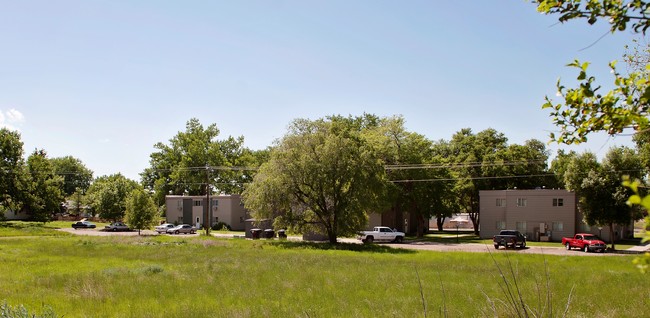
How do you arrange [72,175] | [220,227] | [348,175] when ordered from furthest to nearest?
Answer: [72,175], [220,227], [348,175]

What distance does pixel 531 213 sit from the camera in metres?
60.1

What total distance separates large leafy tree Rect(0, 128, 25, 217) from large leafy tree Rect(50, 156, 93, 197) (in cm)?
7898

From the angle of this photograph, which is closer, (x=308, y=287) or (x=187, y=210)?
(x=308, y=287)

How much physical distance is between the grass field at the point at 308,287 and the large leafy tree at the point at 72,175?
14391 centimetres

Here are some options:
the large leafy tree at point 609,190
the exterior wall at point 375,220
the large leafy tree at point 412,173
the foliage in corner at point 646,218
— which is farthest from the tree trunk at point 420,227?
the foliage in corner at point 646,218

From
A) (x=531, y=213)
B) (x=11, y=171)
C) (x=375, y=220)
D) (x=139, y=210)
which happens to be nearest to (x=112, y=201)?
(x=11, y=171)

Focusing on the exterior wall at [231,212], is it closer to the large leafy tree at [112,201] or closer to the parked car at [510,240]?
the large leafy tree at [112,201]

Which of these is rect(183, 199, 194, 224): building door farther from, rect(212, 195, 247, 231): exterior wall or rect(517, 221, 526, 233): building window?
rect(517, 221, 526, 233): building window

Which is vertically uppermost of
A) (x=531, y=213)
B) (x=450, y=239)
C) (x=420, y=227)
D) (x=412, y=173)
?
(x=412, y=173)

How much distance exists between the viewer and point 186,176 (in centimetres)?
10881

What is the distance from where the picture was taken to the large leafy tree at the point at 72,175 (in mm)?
162625

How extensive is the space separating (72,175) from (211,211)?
318 ft

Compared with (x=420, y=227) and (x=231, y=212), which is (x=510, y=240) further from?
(x=231, y=212)

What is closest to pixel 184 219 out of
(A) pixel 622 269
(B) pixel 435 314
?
(A) pixel 622 269
